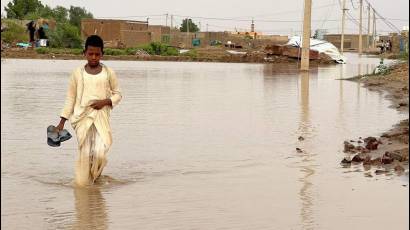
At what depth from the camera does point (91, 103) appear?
20.9 feet

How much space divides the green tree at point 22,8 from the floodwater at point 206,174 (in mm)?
70335

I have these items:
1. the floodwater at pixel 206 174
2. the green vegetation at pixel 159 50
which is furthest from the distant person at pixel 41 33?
the floodwater at pixel 206 174

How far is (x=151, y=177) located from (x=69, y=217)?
2002 millimetres

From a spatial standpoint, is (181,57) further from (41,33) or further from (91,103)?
(91,103)

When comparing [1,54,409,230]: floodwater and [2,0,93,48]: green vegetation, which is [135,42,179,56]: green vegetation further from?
[1,54,409,230]: floodwater

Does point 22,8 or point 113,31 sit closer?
point 113,31

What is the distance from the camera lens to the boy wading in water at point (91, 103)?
6.33 meters

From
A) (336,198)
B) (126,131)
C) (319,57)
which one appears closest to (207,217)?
(336,198)

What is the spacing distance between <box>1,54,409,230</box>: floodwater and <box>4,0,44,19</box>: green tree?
2769 inches

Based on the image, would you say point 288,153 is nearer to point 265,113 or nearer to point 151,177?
point 151,177

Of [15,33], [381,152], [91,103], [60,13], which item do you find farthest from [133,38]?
[91,103]

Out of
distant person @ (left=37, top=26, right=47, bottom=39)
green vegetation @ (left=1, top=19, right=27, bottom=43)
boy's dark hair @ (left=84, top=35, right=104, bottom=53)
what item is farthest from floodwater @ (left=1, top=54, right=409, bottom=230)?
distant person @ (left=37, top=26, right=47, bottom=39)

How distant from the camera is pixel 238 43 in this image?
261 feet

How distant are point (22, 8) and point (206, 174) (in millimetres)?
80519
